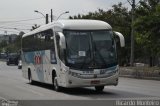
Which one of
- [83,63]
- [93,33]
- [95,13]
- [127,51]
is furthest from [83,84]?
[95,13]

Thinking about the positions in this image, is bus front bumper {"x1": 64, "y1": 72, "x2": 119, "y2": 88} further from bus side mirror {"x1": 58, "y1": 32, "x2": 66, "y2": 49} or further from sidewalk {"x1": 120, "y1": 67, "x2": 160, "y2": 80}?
sidewalk {"x1": 120, "y1": 67, "x2": 160, "y2": 80}

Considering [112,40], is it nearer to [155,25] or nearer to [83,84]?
[83,84]

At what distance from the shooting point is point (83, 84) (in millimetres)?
21438

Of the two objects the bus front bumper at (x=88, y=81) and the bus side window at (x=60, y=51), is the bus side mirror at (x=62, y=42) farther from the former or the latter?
the bus front bumper at (x=88, y=81)

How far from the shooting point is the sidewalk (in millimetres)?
37375

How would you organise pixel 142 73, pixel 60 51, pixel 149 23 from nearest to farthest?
1. pixel 60 51
2. pixel 142 73
3. pixel 149 23

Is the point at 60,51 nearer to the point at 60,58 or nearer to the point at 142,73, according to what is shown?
the point at 60,58

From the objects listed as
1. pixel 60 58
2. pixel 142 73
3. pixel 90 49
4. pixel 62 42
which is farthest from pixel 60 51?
pixel 142 73

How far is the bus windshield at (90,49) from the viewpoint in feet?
70.9

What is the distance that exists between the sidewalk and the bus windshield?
1539 centimetres

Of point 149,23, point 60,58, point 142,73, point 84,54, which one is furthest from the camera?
point 149,23

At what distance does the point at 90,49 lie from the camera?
21.8m

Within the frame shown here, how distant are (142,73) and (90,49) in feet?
59.0

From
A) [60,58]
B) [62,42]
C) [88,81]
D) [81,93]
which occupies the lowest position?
[81,93]
